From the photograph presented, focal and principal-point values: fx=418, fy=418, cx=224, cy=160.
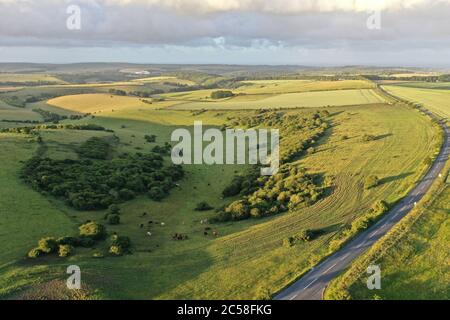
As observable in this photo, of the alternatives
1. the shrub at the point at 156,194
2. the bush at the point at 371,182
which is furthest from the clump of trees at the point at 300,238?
the shrub at the point at 156,194

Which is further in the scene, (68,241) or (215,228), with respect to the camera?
(215,228)

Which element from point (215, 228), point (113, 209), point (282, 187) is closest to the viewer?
point (215, 228)

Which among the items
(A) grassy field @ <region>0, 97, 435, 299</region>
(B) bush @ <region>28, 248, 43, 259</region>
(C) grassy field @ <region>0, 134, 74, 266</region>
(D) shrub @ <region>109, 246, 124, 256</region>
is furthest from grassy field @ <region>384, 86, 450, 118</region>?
(B) bush @ <region>28, 248, 43, 259</region>

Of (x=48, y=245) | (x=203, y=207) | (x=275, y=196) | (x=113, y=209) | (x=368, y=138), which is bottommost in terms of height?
(x=203, y=207)

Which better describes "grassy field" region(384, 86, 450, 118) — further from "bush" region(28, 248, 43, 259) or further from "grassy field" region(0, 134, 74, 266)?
"bush" region(28, 248, 43, 259)

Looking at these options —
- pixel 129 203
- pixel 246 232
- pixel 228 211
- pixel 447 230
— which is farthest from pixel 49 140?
pixel 447 230

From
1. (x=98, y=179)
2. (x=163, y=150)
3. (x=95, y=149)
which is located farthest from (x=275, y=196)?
(x=163, y=150)

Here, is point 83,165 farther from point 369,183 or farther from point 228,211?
point 369,183

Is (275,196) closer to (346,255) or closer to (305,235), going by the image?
(305,235)
